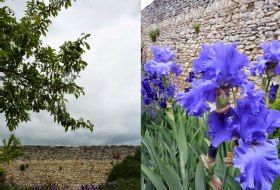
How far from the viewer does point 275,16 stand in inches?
182

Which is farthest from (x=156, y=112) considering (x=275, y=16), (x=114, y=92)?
(x=275, y=16)

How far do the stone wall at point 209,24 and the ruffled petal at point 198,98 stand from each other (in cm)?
366

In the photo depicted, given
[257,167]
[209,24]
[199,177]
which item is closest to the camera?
[257,167]

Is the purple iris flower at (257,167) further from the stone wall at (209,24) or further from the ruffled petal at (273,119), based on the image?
the stone wall at (209,24)

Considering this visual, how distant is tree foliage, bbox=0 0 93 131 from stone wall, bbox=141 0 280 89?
6.50ft

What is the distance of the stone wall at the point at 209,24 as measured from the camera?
4.72 metres

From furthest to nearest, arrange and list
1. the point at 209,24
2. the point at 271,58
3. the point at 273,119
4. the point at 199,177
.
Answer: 1. the point at 209,24
2. the point at 271,58
3. the point at 199,177
4. the point at 273,119

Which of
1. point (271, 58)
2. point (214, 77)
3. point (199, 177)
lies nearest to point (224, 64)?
point (214, 77)

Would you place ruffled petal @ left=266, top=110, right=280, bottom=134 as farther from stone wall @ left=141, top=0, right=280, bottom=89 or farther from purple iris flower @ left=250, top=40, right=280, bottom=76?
stone wall @ left=141, top=0, right=280, bottom=89

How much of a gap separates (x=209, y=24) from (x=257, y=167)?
16.8ft

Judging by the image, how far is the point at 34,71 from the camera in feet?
7.77

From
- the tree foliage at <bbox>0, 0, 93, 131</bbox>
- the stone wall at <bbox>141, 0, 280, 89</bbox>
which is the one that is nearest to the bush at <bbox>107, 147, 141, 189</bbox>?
the tree foliage at <bbox>0, 0, 93, 131</bbox>

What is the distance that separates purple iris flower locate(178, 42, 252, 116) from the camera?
619 millimetres

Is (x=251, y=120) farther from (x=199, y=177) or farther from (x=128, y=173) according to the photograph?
(x=128, y=173)
